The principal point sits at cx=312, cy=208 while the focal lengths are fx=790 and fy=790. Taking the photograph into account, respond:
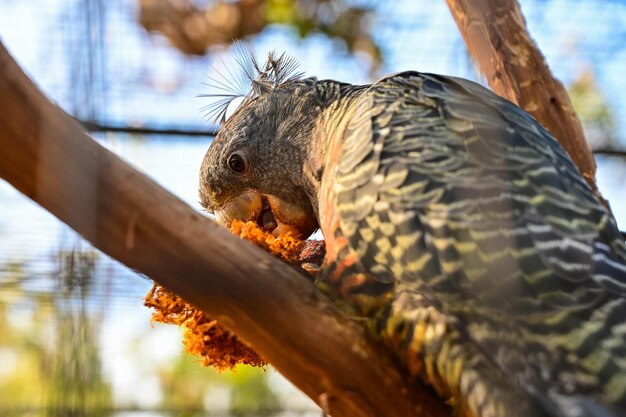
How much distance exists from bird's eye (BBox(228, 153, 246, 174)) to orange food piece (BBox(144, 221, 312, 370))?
0.63m

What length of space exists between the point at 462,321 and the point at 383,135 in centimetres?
61

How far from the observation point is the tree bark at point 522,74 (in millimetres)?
3137

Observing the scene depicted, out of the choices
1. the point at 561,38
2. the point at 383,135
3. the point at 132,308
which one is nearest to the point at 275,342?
the point at 383,135

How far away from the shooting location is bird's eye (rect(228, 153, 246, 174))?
2.97 meters

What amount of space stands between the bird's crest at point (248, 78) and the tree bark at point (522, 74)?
77 cm

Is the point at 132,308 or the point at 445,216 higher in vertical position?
the point at 445,216

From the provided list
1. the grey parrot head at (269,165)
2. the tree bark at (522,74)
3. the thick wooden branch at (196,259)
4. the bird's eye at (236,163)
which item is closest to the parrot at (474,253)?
the thick wooden branch at (196,259)

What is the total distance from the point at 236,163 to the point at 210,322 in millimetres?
900

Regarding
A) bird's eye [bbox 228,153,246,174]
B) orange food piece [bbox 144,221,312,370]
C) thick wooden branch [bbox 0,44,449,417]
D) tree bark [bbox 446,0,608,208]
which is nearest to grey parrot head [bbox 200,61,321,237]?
bird's eye [bbox 228,153,246,174]

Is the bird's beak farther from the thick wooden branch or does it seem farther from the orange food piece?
the thick wooden branch

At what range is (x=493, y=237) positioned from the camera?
195cm

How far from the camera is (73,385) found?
66.1 inches

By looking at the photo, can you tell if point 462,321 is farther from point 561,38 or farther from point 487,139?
point 561,38

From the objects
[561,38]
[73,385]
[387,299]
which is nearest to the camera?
[73,385]
